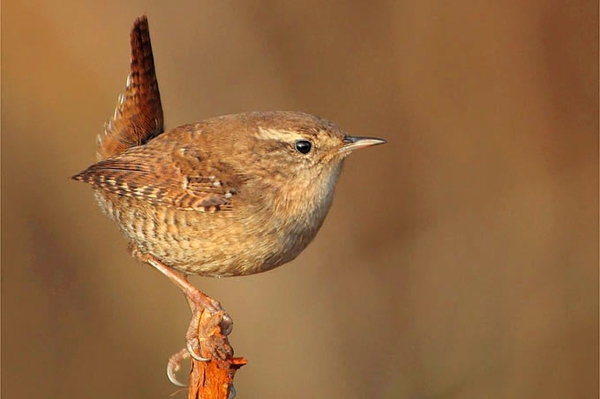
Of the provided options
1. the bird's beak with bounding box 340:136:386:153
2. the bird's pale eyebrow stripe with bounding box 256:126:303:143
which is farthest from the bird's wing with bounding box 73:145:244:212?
the bird's beak with bounding box 340:136:386:153

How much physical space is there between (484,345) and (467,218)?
727 mm

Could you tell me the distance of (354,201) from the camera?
17.6 ft

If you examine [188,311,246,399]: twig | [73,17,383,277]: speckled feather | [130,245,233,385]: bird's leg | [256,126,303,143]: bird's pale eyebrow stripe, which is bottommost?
[188,311,246,399]: twig

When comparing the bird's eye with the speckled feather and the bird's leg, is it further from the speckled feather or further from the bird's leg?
the bird's leg

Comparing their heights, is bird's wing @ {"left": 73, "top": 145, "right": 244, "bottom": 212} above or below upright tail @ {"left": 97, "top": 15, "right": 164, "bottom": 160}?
below

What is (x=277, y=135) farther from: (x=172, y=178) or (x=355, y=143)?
(x=172, y=178)

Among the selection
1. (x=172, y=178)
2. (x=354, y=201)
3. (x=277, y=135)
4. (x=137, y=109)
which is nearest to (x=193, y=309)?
(x=172, y=178)

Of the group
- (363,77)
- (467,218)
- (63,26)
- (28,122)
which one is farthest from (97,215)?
(467,218)

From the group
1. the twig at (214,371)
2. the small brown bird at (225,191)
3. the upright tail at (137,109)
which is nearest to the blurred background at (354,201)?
the upright tail at (137,109)

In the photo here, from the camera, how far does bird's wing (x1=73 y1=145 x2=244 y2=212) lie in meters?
3.22

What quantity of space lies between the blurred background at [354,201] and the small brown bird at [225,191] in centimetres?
165

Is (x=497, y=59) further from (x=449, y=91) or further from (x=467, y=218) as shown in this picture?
(x=467, y=218)

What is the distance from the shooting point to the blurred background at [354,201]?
5043 millimetres

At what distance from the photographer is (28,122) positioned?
16.8 feet
